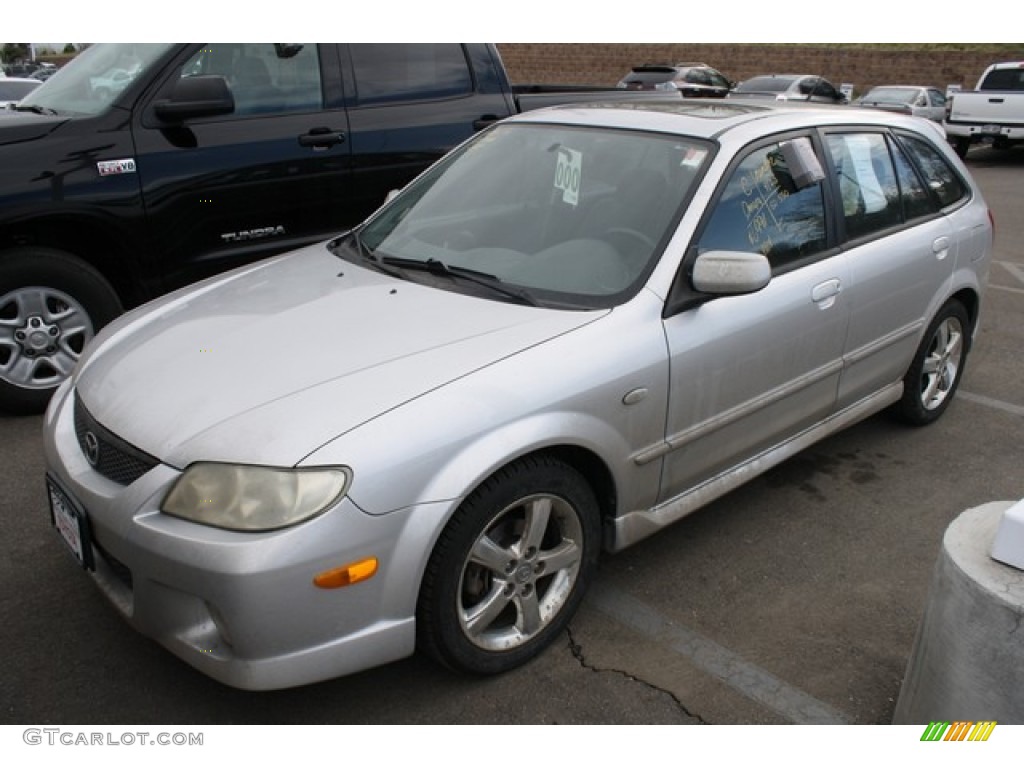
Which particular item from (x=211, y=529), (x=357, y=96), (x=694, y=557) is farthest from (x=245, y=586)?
(x=357, y=96)

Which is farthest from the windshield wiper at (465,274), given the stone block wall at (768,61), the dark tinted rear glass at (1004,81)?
the stone block wall at (768,61)

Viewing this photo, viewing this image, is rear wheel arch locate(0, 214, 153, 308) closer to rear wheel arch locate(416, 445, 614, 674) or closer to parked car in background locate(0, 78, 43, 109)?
rear wheel arch locate(416, 445, 614, 674)

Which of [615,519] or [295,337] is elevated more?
[295,337]

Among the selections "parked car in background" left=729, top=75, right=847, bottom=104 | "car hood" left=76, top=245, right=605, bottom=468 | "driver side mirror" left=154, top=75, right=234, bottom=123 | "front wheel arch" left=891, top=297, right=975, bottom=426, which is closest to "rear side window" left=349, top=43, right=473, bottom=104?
"driver side mirror" left=154, top=75, right=234, bottom=123

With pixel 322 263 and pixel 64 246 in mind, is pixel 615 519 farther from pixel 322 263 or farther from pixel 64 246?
pixel 64 246

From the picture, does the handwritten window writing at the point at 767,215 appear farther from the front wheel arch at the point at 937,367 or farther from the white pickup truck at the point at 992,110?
the white pickup truck at the point at 992,110

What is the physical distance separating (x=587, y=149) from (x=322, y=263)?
109 cm

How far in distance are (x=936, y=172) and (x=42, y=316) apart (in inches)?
171

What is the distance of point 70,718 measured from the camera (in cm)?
255

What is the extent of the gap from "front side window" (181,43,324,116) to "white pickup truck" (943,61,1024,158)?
16.8 m

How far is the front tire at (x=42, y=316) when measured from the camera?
14.2ft

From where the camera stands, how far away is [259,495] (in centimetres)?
226

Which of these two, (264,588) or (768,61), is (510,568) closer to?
(264,588)

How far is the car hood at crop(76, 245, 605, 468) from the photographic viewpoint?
93.5 inches
